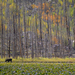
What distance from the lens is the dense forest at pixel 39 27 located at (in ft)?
35.1

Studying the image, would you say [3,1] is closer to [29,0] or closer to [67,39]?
[29,0]

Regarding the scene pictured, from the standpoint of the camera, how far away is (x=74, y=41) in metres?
10.9

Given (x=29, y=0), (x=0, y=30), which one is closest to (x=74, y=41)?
(x=29, y=0)

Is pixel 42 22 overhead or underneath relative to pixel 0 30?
overhead

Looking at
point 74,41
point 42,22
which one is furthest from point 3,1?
point 74,41

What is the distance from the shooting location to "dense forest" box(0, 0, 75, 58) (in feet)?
35.1

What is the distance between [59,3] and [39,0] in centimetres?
186

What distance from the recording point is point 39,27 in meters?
11.1

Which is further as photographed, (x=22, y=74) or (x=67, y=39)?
(x=67, y=39)

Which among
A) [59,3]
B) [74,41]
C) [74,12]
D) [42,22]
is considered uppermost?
[59,3]

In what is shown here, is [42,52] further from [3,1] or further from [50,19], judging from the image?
[3,1]

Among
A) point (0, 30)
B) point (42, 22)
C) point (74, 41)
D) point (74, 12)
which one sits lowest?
point (74, 41)

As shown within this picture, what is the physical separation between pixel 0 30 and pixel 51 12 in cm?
494

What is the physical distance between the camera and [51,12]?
1136 cm
